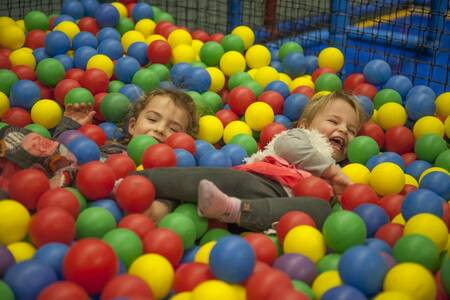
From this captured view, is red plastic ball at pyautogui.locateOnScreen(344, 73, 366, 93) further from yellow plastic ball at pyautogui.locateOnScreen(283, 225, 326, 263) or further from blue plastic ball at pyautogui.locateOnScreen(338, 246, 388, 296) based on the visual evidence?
blue plastic ball at pyautogui.locateOnScreen(338, 246, 388, 296)

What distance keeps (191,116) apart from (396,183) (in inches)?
29.8

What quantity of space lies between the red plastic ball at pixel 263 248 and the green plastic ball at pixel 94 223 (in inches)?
13.6

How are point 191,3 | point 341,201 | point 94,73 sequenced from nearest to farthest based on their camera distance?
point 341,201 → point 94,73 → point 191,3

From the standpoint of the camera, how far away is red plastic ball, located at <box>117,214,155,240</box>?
1.40m

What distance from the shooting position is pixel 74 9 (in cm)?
284

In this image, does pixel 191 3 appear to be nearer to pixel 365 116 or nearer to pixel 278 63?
pixel 278 63

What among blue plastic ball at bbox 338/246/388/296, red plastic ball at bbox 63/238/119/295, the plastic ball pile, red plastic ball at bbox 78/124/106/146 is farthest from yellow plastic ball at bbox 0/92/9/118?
blue plastic ball at bbox 338/246/388/296

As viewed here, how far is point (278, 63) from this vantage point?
2723mm

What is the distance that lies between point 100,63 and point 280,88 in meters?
0.74

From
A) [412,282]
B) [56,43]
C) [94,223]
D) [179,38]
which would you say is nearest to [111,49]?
[56,43]

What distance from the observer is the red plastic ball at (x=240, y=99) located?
90.5 inches

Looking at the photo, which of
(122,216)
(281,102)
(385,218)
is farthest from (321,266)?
(281,102)

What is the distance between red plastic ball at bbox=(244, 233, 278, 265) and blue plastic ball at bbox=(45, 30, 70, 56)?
151 centimetres

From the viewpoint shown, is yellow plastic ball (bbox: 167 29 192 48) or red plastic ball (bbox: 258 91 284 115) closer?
red plastic ball (bbox: 258 91 284 115)
